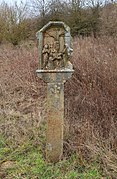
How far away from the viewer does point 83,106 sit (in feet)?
14.7

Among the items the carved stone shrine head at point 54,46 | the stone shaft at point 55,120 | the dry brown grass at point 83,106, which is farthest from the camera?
the dry brown grass at point 83,106

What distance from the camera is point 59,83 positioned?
→ 3434mm

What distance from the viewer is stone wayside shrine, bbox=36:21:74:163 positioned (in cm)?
336

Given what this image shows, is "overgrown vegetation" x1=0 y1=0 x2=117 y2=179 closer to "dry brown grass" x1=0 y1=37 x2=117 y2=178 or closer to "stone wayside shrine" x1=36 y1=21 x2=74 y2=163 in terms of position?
"dry brown grass" x1=0 y1=37 x2=117 y2=178

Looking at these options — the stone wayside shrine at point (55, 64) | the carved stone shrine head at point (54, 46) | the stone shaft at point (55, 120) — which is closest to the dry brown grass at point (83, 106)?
the stone shaft at point (55, 120)

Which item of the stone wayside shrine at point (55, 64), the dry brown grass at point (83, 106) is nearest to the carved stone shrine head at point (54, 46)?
the stone wayside shrine at point (55, 64)

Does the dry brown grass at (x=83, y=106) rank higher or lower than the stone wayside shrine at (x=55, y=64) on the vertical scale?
lower

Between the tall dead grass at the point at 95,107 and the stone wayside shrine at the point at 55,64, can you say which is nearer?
the stone wayside shrine at the point at 55,64

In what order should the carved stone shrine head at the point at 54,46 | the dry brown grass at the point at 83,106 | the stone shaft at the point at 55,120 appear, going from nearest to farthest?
the carved stone shrine head at the point at 54,46, the stone shaft at the point at 55,120, the dry brown grass at the point at 83,106

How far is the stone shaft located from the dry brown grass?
0.81 feet

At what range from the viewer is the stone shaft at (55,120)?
136 inches

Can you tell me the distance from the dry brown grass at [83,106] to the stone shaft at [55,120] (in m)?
0.25

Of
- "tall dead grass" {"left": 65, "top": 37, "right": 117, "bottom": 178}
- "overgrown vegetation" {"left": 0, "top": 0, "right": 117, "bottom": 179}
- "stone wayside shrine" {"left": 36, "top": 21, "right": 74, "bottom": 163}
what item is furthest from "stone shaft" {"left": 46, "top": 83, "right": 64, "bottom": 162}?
"tall dead grass" {"left": 65, "top": 37, "right": 117, "bottom": 178}

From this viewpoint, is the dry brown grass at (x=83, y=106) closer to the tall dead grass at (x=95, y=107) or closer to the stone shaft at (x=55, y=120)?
the tall dead grass at (x=95, y=107)
